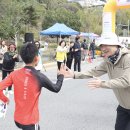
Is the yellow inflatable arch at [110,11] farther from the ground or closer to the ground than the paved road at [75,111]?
farther from the ground

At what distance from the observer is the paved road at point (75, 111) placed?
7987 millimetres

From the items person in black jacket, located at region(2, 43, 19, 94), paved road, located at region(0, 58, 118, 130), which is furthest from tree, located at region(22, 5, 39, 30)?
paved road, located at region(0, 58, 118, 130)

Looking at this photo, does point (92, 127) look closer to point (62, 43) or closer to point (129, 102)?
point (129, 102)

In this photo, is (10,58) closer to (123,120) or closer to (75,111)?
(75,111)

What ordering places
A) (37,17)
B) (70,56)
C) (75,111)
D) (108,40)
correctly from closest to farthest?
(108,40) → (75,111) → (70,56) → (37,17)

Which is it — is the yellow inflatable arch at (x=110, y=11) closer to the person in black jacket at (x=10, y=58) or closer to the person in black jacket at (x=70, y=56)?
the person in black jacket at (x=10, y=58)

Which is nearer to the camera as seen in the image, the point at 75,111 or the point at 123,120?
the point at 123,120

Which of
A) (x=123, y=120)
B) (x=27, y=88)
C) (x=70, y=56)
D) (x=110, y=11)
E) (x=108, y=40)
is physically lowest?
(x=70, y=56)

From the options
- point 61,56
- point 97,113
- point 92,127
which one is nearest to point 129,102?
point 92,127

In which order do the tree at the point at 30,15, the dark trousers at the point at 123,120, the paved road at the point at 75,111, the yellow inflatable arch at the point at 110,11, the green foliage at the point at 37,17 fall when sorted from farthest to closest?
the tree at the point at 30,15 < the green foliage at the point at 37,17 < the yellow inflatable arch at the point at 110,11 < the paved road at the point at 75,111 < the dark trousers at the point at 123,120

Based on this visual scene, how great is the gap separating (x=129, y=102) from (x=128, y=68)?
39 centimetres

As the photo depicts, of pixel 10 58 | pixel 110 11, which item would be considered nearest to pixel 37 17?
pixel 10 58

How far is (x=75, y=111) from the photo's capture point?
9484 millimetres

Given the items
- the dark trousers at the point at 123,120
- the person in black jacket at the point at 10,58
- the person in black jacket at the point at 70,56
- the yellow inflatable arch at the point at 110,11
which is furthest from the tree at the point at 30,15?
the dark trousers at the point at 123,120
